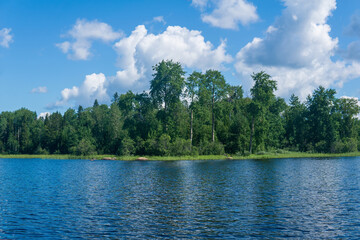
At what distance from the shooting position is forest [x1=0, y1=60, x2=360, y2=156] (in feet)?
317

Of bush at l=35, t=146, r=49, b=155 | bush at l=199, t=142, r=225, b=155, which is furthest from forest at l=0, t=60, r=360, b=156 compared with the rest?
bush at l=35, t=146, r=49, b=155

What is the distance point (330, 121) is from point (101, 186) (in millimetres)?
102881

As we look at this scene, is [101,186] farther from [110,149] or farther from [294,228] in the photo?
[110,149]

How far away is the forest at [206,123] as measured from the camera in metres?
96.7

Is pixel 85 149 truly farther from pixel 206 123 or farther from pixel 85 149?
pixel 206 123

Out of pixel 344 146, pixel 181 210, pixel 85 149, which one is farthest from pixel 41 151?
pixel 181 210

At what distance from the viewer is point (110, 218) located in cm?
2206

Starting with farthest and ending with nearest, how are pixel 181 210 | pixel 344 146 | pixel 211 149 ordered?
pixel 344 146 < pixel 211 149 < pixel 181 210

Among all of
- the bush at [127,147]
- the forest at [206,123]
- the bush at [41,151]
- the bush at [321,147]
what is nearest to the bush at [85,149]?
the forest at [206,123]

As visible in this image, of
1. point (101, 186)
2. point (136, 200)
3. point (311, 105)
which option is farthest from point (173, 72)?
point (136, 200)

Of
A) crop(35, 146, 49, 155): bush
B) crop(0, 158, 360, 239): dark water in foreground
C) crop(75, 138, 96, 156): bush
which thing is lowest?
crop(0, 158, 360, 239): dark water in foreground

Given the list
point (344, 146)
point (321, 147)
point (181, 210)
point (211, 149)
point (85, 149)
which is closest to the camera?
point (181, 210)

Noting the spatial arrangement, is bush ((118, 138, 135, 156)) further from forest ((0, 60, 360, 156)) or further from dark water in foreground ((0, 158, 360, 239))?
dark water in foreground ((0, 158, 360, 239))

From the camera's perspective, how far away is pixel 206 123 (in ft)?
345
